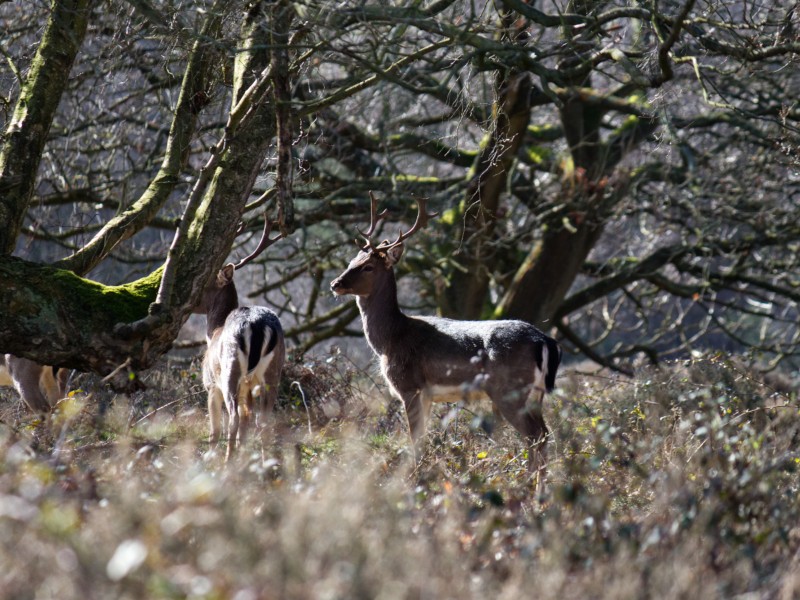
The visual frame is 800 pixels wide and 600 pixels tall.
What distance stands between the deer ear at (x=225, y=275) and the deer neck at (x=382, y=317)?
3.55ft

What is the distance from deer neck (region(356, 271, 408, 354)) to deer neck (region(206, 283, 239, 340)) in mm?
1083

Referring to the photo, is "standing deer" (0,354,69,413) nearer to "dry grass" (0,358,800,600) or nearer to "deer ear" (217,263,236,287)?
"deer ear" (217,263,236,287)

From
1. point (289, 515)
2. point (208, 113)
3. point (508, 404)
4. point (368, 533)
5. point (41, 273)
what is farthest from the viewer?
point (208, 113)

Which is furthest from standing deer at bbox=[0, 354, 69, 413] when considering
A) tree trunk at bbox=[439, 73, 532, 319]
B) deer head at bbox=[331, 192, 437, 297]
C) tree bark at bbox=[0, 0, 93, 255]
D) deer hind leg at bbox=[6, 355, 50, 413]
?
tree trunk at bbox=[439, 73, 532, 319]

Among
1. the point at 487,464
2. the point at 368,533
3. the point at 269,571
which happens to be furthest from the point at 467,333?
the point at 269,571

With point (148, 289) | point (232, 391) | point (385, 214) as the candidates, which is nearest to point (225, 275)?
point (232, 391)

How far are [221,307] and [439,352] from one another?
2.00m

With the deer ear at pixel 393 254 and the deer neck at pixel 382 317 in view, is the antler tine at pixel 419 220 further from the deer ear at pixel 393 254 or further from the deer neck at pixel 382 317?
the deer neck at pixel 382 317

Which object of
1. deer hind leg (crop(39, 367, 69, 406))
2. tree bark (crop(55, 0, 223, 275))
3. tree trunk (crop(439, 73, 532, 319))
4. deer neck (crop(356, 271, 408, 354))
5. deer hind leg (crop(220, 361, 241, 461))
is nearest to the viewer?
tree bark (crop(55, 0, 223, 275))

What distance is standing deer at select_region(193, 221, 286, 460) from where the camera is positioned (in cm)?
726

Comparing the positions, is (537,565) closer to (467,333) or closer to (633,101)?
(467,333)

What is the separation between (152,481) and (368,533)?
4.17 ft

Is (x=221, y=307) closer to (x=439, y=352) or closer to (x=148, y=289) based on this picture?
(x=439, y=352)

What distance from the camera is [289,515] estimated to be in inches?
119
